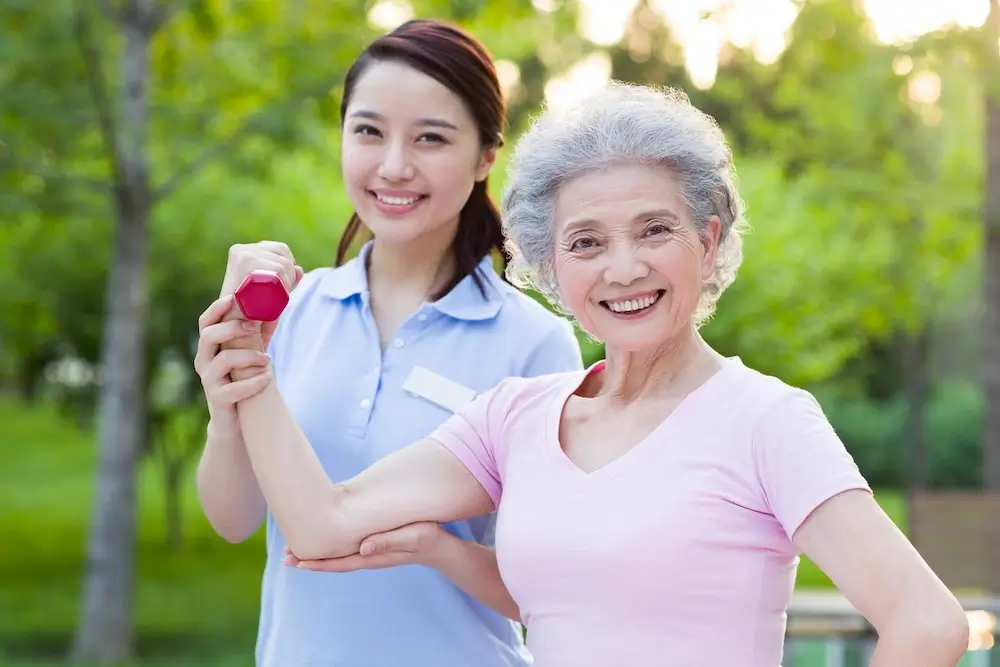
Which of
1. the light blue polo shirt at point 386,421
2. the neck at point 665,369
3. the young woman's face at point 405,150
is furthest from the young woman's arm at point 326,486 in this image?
the young woman's face at point 405,150

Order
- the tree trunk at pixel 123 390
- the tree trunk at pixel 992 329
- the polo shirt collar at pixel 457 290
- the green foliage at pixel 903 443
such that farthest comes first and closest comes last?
1. the green foliage at pixel 903 443
2. the tree trunk at pixel 123 390
3. the tree trunk at pixel 992 329
4. the polo shirt collar at pixel 457 290

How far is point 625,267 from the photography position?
1.77 m

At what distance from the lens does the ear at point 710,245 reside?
1826 mm

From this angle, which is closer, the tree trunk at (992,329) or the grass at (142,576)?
the tree trunk at (992,329)

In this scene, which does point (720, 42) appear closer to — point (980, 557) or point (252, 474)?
point (980, 557)

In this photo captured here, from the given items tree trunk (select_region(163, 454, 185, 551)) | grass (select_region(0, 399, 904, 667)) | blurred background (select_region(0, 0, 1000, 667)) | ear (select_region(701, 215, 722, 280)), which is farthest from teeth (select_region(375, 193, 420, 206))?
tree trunk (select_region(163, 454, 185, 551))

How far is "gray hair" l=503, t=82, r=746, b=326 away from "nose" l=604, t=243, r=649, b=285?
0.10 metres

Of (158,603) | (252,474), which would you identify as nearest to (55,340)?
(158,603)

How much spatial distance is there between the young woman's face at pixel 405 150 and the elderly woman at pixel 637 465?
11.2 inches

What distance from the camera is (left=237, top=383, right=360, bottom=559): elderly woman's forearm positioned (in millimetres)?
1971

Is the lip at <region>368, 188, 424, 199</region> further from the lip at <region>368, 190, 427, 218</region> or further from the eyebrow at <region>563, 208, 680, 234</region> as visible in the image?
the eyebrow at <region>563, 208, 680, 234</region>

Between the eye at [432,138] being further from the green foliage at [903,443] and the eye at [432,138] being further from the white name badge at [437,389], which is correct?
the green foliage at [903,443]

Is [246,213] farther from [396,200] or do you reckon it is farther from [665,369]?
[665,369]

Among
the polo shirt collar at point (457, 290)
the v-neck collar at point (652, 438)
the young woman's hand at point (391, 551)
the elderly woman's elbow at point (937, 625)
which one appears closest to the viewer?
the elderly woman's elbow at point (937, 625)
